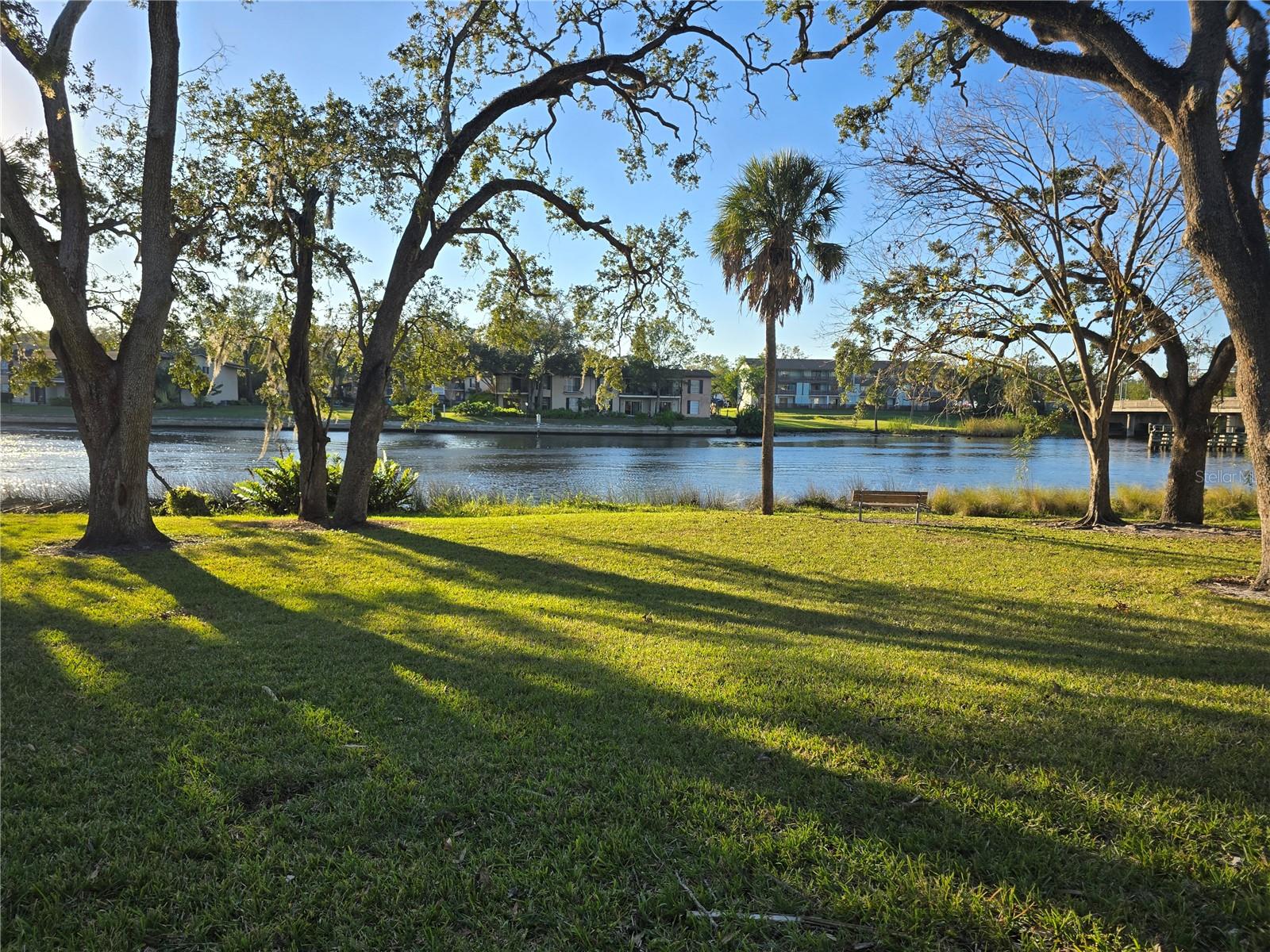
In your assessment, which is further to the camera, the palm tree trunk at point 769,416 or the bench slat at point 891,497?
the palm tree trunk at point 769,416

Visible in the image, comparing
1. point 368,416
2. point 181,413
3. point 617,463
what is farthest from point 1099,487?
point 181,413

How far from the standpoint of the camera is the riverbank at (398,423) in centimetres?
5522

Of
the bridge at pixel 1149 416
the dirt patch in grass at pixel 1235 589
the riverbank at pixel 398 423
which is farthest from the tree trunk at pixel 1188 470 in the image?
the riverbank at pixel 398 423

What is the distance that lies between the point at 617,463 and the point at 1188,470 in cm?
2803

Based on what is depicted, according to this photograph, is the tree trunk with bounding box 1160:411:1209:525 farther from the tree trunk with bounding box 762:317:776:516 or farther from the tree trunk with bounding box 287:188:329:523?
the tree trunk with bounding box 287:188:329:523

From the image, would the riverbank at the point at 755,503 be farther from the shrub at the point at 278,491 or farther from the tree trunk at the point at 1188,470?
the tree trunk at the point at 1188,470

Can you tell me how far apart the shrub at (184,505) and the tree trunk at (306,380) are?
4872mm

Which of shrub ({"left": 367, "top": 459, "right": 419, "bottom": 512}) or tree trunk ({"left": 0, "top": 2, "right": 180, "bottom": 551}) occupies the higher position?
tree trunk ({"left": 0, "top": 2, "right": 180, "bottom": 551})

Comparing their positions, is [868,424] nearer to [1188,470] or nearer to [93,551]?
[1188,470]

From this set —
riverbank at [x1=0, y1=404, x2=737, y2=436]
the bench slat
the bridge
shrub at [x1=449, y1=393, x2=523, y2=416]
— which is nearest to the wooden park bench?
the bench slat

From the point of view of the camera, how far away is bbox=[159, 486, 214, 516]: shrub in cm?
1673

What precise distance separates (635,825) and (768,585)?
19.1 feet

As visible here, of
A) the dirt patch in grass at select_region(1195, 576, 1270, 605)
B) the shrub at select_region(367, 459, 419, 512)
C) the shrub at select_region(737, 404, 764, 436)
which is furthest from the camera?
the shrub at select_region(737, 404, 764, 436)

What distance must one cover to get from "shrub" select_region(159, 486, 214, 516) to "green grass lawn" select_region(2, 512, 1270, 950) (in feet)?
33.7
